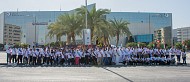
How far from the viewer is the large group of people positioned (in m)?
27.2

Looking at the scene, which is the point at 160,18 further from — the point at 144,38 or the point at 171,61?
the point at 171,61

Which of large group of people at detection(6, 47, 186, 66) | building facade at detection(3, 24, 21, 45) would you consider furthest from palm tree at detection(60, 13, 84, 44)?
building facade at detection(3, 24, 21, 45)

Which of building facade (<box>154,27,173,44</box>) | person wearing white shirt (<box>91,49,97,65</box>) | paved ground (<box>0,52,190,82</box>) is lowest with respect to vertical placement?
paved ground (<box>0,52,190,82</box>)

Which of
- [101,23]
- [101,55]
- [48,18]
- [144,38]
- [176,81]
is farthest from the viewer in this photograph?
[48,18]

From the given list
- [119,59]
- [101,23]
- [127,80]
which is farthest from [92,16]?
[127,80]

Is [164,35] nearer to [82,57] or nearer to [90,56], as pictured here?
[90,56]

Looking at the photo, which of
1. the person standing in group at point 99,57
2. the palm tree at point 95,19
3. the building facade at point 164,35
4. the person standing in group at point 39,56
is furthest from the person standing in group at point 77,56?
the building facade at point 164,35

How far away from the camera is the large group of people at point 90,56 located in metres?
27.2

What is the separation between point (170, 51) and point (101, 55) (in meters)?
6.01

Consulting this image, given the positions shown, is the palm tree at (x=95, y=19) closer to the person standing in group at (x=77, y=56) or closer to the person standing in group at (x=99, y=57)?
the person standing in group at (x=99, y=57)

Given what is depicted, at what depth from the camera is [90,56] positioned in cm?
2772

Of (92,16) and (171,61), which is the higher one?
(92,16)

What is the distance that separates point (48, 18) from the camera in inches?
5079

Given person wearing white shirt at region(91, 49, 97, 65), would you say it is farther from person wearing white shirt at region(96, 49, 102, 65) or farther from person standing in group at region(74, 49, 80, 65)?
person standing in group at region(74, 49, 80, 65)
